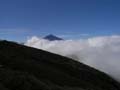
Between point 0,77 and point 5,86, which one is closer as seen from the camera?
point 5,86

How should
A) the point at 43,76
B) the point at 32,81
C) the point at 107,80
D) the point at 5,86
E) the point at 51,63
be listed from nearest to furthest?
the point at 5,86
the point at 32,81
the point at 43,76
the point at 51,63
the point at 107,80

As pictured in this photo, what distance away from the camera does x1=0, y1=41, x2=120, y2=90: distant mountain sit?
178ft

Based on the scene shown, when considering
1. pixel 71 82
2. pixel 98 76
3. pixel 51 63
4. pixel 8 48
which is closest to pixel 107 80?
pixel 98 76

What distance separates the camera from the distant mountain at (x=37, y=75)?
54406mm

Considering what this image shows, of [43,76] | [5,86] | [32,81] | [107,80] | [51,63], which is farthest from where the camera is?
[107,80]

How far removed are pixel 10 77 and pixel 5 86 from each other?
5.11m

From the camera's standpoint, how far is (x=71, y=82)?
262 feet

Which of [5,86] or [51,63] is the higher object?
[51,63]

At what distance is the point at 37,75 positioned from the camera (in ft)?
256

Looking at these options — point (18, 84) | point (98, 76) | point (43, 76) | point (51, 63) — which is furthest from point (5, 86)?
point (98, 76)

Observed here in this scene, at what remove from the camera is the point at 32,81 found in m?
55.4

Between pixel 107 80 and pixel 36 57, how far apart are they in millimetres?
32410

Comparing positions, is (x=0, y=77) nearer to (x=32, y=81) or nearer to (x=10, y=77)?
(x=10, y=77)

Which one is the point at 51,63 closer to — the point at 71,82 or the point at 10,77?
the point at 71,82
